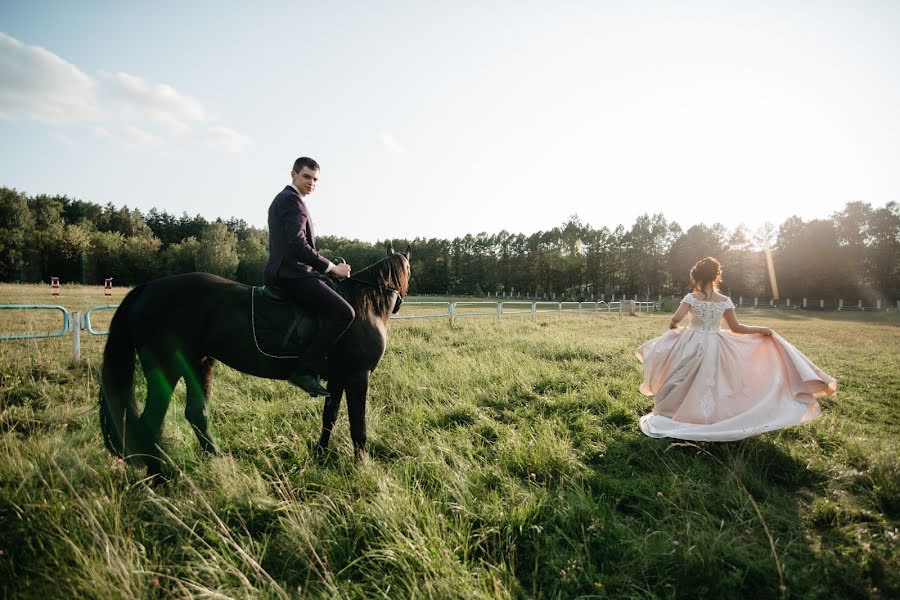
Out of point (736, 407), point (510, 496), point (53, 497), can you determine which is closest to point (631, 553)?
point (510, 496)

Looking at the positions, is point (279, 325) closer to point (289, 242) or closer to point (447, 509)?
point (289, 242)

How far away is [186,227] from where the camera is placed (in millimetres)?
96938

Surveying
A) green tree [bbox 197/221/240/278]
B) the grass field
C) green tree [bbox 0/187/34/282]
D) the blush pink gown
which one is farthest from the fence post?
green tree [bbox 0/187/34/282]

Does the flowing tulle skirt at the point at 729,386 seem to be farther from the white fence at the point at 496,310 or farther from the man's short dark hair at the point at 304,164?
the man's short dark hair at the point at 304,164

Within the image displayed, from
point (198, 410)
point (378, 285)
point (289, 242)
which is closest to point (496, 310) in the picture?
A: point (378, 285)

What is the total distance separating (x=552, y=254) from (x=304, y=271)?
2949 inches

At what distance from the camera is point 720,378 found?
4.53m

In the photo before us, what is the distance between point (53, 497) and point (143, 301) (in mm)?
1548

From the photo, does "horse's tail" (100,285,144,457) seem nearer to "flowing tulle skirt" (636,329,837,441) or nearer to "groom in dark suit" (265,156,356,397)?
"groom in dark suit" (265,156,356,397)

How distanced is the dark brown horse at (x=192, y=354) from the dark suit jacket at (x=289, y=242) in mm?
431

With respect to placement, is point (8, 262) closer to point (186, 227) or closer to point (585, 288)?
point (186, 227)

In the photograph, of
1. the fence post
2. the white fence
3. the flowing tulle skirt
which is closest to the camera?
the flowing tulle skirt

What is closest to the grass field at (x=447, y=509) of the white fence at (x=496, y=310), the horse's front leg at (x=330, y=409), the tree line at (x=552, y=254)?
the horse's front leg at (x=330, y=409)

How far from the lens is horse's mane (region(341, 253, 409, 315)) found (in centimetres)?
407
